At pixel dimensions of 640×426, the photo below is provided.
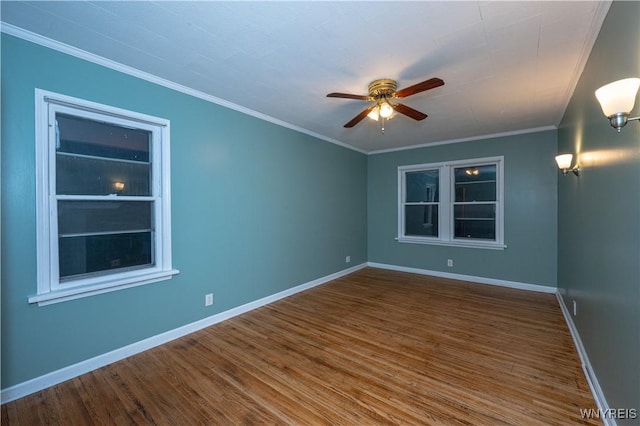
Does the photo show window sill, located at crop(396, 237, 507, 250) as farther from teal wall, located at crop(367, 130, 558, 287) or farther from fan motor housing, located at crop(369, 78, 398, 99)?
fan motor housing, located at crop(369, 78, 398, 99)

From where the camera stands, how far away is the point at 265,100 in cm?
320

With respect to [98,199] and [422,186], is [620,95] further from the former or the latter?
[422,186]

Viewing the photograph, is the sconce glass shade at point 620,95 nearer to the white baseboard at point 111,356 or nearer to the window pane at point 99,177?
the window pane at point 99,177

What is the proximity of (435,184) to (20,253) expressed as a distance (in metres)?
5.67

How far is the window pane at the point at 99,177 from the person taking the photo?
2.18m

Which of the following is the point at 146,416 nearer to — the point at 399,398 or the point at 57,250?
the point at 57,250

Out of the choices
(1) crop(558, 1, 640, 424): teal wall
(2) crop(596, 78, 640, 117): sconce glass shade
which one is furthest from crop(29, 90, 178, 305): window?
(1) crop(558, 1, 640, 424): teal wall

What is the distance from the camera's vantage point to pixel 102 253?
240 cm

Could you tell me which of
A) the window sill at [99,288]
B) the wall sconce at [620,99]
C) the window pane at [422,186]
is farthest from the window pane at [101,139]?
the window pane at [422,186]

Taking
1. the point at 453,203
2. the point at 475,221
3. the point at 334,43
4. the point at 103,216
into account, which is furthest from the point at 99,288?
the point at 475,221

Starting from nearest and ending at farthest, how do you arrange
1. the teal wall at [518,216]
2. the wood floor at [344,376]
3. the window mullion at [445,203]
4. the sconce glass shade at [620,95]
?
the sconce glass shade at [620,95], the wood floor at [344,376], the teal wall at [518,216], the window mullion at [445,203]

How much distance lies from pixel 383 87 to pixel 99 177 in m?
2.71

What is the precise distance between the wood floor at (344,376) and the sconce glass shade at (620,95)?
185 centimetres

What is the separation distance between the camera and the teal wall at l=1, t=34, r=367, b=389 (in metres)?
1.93
